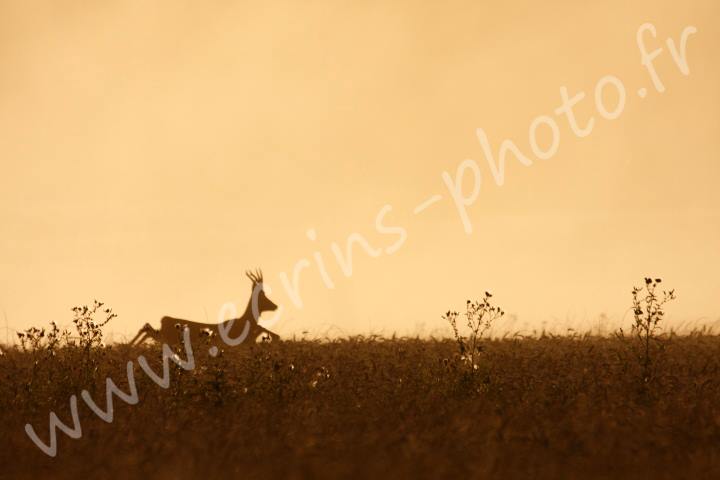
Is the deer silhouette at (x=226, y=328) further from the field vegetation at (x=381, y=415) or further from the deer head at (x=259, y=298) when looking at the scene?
the field vegetation at (x=381, y=415)

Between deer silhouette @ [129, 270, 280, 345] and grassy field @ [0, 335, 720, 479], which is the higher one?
deer silhouette @ [129, 270, 280, 345]

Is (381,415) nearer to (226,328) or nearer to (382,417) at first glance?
(382,417)

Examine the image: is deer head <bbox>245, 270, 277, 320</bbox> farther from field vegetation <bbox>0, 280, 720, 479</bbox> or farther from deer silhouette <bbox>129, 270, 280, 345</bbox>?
field vegetation <bbox>0, 280, 720, 479</bbox>

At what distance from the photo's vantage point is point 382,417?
289 inches

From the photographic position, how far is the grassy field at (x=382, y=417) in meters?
6.11

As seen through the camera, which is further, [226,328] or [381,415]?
[226,328]

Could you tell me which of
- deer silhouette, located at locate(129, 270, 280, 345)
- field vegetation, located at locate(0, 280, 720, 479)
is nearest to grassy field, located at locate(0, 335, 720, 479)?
field vegetation, located at locate(0, 280, 720, 479)

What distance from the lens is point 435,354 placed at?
1088cm

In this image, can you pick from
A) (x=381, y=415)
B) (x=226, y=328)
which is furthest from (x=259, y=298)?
(x=381, y=415)

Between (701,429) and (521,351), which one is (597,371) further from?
(701,429)

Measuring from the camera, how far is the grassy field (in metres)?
6.11

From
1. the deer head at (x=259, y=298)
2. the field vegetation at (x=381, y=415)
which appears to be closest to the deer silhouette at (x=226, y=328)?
the deer head at (x=259, y=298)

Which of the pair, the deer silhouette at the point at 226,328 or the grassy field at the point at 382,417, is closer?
the grassy field at the point at 382,417

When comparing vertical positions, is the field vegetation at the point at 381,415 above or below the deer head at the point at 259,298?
below
